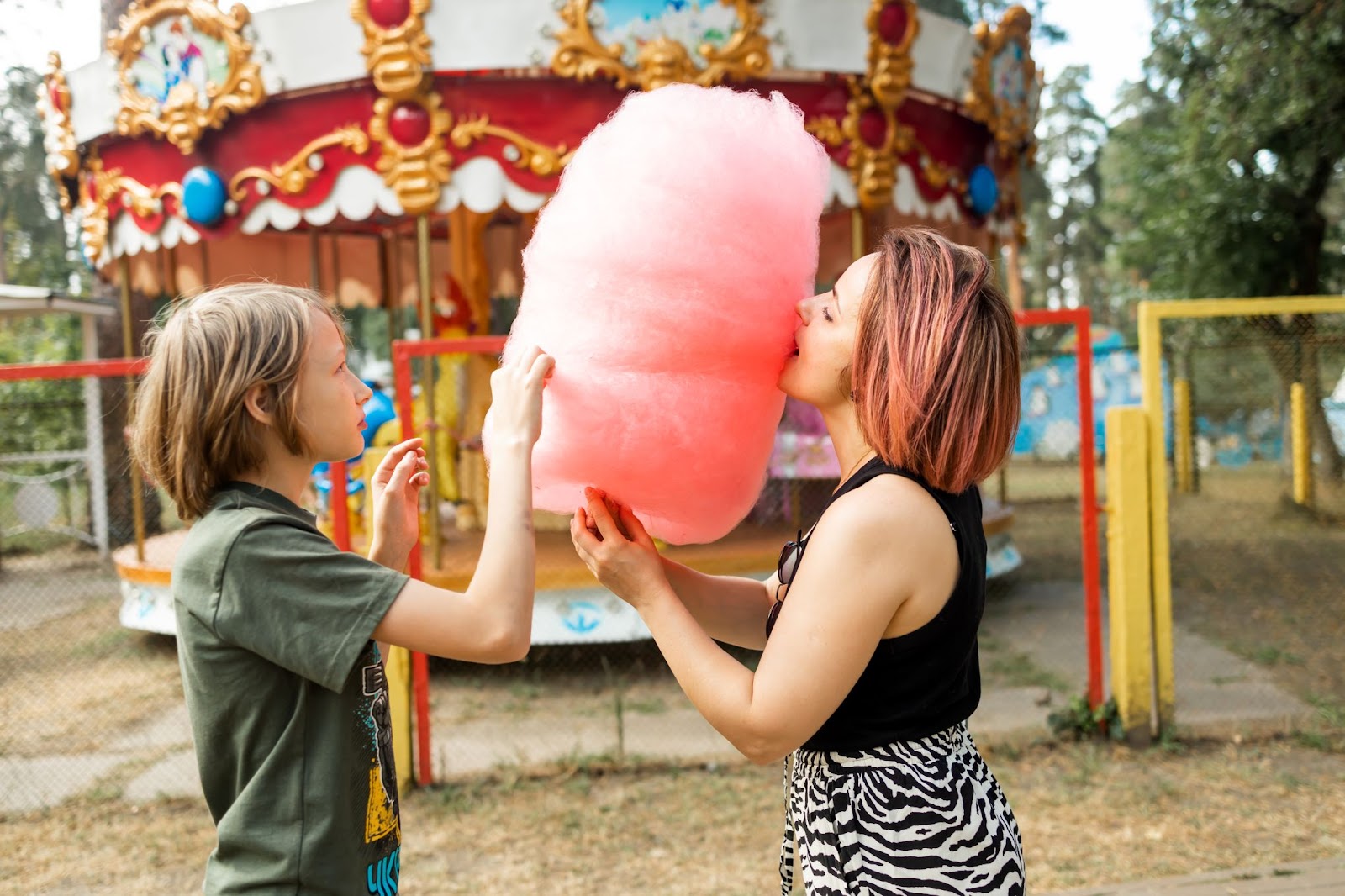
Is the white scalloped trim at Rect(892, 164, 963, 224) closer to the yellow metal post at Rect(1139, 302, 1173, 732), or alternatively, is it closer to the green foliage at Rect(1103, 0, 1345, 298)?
the yellow metal post at Rect(1139, 302, 1173, 732)

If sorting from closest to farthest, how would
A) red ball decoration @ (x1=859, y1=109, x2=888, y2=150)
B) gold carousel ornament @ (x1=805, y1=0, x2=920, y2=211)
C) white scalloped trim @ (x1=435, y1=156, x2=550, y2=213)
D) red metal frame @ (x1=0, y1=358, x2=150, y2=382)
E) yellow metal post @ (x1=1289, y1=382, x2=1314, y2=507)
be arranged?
red metal frame @ (x1=0, y1=358, x2=150, y2=382), yellow metal post @ (x1=1289, y1=382, x2=1314, y2=507), white scalloped trim @ (x1=435, y1=156, x2=550, y2=213), gold carousel ornament @ (x1=805, y1=0, x2=920, y2=211), red ball decoration @ (x1=859, y1=109, x2=888, y2=150)

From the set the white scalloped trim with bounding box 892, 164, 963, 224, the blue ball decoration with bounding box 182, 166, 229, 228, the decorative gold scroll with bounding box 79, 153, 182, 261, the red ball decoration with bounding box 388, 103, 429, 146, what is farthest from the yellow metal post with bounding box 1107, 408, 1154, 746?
the decorative gold scroll with bounding box 79, 153, 182, 261

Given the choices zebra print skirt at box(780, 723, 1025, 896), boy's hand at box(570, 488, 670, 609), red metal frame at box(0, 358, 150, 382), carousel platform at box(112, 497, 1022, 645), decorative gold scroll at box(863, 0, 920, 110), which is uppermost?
decorative gold scroll at box(863, 0, 920, 110)

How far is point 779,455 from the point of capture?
211 inches

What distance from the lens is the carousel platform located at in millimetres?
5137

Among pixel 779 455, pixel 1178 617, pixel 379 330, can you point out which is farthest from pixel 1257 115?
pixel 379 330

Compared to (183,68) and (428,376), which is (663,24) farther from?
(183,68)

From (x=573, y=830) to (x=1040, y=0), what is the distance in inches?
1032

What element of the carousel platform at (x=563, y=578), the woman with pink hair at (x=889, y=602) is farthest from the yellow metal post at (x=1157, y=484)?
the woman with pink hair at (x=889, y=602)

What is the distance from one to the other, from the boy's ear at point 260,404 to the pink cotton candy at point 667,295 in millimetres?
315

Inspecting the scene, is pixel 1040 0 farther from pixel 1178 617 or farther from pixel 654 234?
pixel 654 234

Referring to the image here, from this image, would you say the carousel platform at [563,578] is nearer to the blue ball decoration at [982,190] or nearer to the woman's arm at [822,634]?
the blue ball decoration at [982,190]

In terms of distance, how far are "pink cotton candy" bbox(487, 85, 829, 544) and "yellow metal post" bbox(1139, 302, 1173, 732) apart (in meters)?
3.02

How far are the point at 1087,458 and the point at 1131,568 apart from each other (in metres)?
0.49
